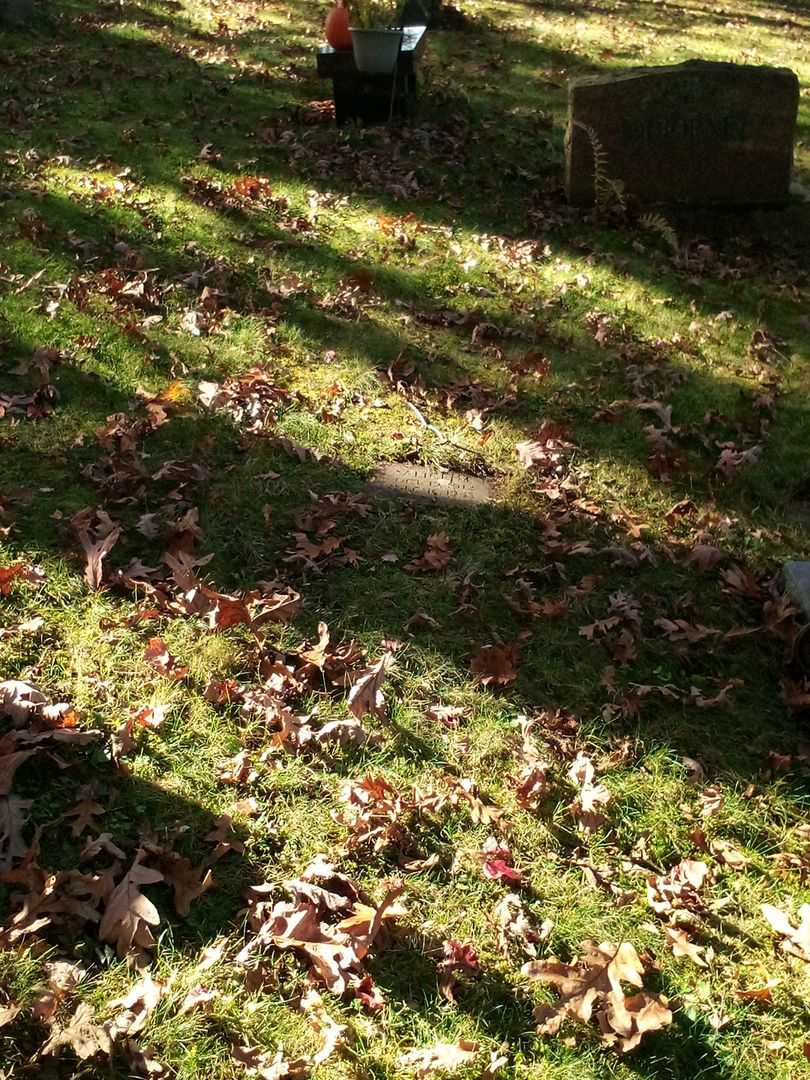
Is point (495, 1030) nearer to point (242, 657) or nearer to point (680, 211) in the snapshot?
point (242, 657)

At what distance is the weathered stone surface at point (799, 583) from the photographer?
4.32m

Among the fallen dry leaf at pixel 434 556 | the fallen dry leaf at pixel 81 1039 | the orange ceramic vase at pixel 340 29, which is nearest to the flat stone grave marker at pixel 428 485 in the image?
the fallen dry leaf at pixel 434 556

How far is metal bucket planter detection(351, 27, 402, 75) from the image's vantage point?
29.2ft

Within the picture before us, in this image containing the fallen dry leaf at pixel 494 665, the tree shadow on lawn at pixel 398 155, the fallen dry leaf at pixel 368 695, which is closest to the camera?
the fallen dry leaf at pixel 368 695

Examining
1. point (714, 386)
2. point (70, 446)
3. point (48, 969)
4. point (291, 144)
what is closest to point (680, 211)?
point (714, 386)

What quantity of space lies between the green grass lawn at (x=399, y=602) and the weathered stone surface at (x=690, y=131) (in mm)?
325

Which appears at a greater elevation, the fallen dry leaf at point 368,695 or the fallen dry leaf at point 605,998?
the fallen dry leaf at point 368,695

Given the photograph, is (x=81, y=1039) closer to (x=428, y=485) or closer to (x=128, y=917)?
(x=128, y=917)

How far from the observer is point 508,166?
30.1 feet

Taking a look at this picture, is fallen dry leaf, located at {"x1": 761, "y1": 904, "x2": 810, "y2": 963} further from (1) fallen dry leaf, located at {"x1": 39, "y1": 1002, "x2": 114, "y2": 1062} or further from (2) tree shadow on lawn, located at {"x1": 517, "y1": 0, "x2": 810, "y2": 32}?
(2) tree shadow on lawn, located at {"x1": 517, "y1": 0, "x2": 810, "y2": 32}

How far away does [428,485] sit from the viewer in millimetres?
5117

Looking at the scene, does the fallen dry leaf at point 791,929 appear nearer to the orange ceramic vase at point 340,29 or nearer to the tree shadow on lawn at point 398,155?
the tree shadow on lawn at point 398,155

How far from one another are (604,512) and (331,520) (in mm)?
1437

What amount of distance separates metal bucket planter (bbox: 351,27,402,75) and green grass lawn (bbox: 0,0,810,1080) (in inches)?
50.7
